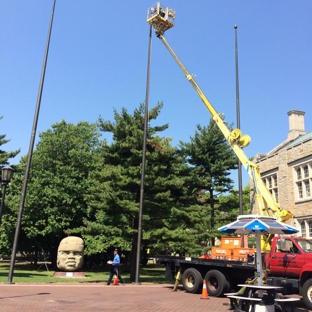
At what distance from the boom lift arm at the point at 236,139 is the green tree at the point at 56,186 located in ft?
54.8

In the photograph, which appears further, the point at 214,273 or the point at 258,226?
the point at 214,273

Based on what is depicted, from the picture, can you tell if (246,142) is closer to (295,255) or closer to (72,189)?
(295,255)

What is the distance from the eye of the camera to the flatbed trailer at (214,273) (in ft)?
41.3

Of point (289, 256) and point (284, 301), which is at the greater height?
point (289, 256)

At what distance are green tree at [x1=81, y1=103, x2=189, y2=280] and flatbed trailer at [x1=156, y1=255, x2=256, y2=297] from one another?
549 centimetres

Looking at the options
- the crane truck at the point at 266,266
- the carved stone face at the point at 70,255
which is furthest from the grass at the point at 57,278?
the crane truck at the point at 266,266

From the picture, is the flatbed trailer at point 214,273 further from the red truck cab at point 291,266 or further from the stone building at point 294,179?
the stone building at point 294,179

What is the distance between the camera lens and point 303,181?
79.5 feet

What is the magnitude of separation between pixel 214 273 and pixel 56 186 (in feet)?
76.4

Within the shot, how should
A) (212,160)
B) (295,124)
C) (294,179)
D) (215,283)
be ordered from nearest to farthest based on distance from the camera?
(215,283), (294,179), (212,160), (295,124)

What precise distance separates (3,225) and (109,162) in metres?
14.4

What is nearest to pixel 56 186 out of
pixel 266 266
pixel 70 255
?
pixel 70 255

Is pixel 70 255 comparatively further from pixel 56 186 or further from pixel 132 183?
pixel 56 186

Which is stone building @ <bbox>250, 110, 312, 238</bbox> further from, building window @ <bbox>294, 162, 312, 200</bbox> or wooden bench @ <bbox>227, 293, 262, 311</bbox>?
wooden bench @ <bbox>227, 293, 262, 311</bbox>
